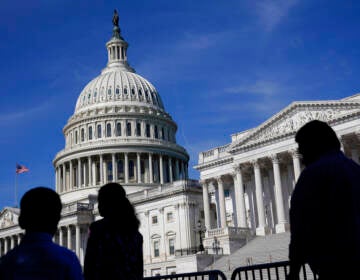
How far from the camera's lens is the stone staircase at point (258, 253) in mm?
47312

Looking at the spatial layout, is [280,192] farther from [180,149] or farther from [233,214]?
[180,149]

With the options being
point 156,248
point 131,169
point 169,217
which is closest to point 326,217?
point 169,217

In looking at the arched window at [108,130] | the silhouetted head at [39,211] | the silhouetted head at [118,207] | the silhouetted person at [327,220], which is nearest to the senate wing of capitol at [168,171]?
the arched window at [108,130]

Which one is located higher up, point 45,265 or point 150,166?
point 150,166

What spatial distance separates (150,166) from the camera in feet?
338

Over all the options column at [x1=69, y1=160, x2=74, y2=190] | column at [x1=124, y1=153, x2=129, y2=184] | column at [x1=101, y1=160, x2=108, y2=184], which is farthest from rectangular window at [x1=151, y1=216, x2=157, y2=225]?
column at [x1=69, y1=160, x2=74, y2=190]

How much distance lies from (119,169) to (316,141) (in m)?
99.5

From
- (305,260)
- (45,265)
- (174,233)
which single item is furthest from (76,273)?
(174,233)

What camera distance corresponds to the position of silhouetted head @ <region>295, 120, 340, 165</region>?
20.8 feet

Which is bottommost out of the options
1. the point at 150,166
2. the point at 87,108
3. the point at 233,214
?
the point at 233,214

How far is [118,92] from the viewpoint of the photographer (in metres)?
112

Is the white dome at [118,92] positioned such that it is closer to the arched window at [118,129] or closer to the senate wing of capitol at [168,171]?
the senate wing of capitol at [168,171]

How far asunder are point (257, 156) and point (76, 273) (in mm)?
55318

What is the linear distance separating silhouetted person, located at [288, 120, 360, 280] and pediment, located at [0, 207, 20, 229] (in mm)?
99115
